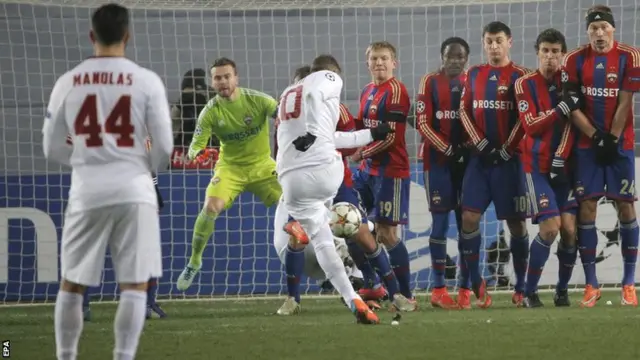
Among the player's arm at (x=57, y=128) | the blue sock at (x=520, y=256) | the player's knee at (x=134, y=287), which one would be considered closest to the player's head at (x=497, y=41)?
the blue sock at (x=520, y=256)

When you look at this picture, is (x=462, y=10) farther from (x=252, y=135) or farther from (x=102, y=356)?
(x=102, y=356)

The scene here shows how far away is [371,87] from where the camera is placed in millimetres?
10969

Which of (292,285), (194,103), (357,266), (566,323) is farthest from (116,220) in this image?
(194,103)

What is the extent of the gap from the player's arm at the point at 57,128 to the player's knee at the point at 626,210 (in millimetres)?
5441

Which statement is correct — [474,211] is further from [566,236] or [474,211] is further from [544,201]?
[566,236]

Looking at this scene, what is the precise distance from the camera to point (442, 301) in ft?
35.1

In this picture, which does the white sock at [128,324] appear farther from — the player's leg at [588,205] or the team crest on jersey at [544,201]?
the player's leg at [588,205]

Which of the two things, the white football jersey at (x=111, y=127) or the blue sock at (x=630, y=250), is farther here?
the blue sock at (x=630, y=250)

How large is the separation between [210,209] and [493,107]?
8.95 feet

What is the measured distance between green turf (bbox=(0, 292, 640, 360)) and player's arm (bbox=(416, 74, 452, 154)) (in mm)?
1375

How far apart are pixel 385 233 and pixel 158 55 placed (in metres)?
4.24

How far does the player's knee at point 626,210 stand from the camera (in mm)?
10195

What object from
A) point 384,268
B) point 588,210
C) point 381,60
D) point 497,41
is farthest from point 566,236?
point 381,60

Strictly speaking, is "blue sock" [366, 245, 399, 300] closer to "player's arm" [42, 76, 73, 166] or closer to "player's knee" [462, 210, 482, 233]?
"player's knee" [462, 210, 482, 233]
